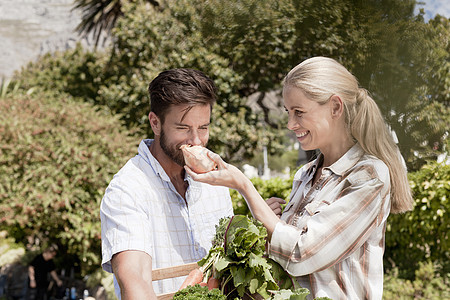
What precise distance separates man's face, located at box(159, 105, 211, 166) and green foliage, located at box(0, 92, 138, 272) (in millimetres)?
A: 4995

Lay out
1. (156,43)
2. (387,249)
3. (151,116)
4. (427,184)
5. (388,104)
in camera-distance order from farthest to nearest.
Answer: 1. (156,43)
2. (387,249)
3. (427,184)
4. (388,104)
5. (151,116)

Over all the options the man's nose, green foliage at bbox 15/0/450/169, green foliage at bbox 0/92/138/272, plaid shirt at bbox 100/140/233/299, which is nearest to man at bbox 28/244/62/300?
green foliage at bbox 0/92/138/272

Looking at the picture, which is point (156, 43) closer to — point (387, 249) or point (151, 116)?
point (387, 249)

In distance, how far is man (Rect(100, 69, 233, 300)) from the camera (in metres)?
1.84

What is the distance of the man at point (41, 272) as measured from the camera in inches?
326

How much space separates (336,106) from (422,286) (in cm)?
430

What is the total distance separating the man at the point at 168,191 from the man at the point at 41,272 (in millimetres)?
6859

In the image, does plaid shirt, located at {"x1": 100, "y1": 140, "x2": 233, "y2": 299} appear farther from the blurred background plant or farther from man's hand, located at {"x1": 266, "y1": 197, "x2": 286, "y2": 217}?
the blurred background plant

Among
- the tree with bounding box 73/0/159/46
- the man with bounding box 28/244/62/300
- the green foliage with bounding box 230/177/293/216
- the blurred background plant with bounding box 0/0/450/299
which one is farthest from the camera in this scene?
the tree with bounding box 73/0/159/46

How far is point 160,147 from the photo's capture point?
2.19m

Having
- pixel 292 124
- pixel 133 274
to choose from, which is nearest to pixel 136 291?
pixel 133 274

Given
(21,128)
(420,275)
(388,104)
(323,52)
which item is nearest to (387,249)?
(420,275)

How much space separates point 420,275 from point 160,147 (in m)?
4.33

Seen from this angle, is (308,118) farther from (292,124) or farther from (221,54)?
(221,54)
